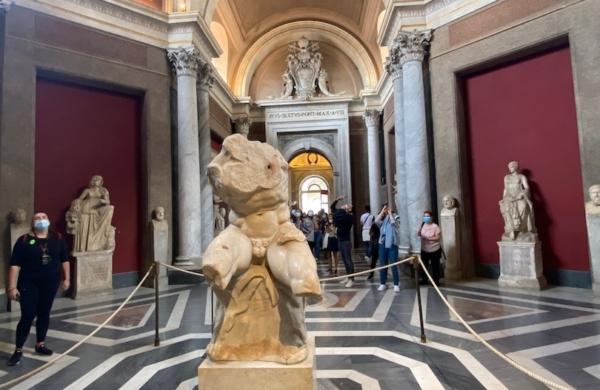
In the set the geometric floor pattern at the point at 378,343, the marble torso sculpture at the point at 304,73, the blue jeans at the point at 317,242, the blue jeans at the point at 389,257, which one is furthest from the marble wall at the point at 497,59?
the marble torso sculpture at the point at 304,73

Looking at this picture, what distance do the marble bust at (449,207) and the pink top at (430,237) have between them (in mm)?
905

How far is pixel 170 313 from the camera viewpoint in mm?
5590

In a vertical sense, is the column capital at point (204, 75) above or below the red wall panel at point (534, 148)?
above

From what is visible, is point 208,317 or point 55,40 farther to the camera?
point 55,40

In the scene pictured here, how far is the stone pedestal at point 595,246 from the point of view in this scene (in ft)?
18.7

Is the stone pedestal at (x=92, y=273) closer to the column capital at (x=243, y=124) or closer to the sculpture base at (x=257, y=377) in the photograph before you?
the sculpture base at (x=257, y=377)

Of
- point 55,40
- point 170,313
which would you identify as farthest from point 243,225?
point 55,40

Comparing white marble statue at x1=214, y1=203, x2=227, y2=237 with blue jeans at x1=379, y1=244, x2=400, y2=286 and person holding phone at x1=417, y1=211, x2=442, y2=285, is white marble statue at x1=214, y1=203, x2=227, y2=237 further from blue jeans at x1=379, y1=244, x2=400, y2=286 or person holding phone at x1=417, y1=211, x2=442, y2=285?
person holding phone at x1=417, y1=211, x2=442, y2=285

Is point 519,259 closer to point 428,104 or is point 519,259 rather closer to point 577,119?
point 577,119

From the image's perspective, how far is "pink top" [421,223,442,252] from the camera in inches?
276

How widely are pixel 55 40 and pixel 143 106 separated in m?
1.96

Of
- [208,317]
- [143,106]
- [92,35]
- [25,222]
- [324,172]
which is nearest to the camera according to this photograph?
[208,317]

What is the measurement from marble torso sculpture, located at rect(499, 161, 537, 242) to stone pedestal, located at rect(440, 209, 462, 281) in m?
0.97

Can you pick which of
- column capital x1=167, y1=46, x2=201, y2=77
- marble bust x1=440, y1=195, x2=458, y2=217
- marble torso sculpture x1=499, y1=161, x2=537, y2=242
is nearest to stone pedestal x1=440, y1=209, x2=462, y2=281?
marble bust x1=440, y1=195, x2=458, y2=217
